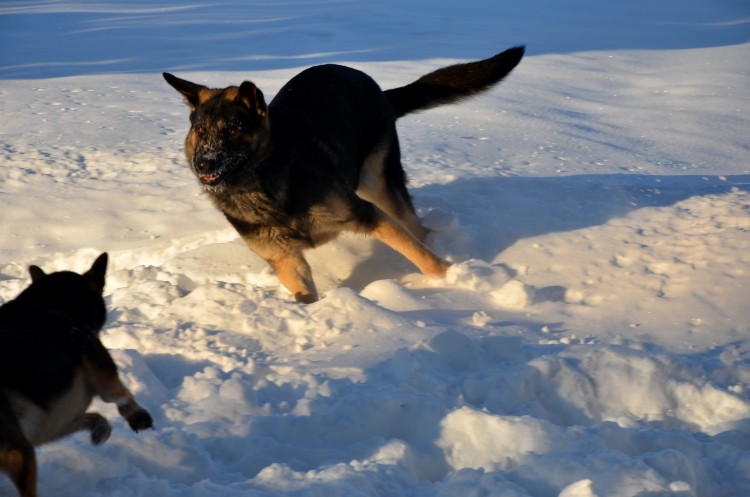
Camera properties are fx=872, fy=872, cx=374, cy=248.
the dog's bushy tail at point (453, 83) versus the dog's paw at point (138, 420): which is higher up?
the dog's bushy tail at point (453, 83)

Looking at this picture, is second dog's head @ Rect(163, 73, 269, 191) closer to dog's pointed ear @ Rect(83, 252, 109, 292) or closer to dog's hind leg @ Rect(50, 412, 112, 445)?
dog's pointed ear @ Rect(83, 252, 109, 292)

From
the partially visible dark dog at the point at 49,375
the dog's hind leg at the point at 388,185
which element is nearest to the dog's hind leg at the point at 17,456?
the partially visible dark dog at the point at 49,375

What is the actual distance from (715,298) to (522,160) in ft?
11.8

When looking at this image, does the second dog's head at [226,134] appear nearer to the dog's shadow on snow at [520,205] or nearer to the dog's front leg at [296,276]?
the dog's front leg at [296,276]

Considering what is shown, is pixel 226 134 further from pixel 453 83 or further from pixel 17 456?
pixel 17 456

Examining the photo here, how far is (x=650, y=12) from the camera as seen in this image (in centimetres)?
2148

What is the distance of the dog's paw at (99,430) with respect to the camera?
10.7ft

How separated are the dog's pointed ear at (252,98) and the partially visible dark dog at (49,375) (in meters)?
1.91

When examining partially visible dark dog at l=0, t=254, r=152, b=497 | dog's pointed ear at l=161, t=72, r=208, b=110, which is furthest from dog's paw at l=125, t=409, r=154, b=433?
Result: dog's pointed ear at l=161, t=72, r=208, b=110

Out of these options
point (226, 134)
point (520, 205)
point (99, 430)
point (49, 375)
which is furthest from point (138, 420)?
point (520, 205)

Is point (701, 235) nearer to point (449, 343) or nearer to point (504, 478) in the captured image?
point (449, 343)

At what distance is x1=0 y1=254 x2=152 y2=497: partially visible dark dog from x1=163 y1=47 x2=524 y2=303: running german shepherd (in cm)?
180

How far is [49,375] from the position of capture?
9.84 feet

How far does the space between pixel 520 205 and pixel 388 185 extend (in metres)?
1.05
